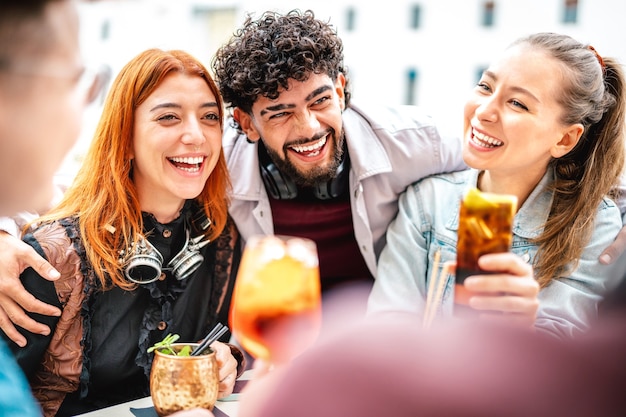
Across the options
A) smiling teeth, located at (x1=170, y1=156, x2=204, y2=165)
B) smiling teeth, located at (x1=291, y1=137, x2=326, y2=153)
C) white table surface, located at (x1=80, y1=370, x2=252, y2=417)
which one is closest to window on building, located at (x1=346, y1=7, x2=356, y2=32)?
smiling teeth, located at (x1=291, y1=137, x2=326, y2=153)

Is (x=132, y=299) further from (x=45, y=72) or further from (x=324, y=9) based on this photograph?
(x=324, y=9)

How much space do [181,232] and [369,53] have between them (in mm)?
13658

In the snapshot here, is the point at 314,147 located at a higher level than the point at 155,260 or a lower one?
higher

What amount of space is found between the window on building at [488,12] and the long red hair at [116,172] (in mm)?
13750

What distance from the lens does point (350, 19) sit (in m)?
15.0

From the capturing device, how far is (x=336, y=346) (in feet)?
1.98

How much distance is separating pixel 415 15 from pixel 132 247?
1434 cm

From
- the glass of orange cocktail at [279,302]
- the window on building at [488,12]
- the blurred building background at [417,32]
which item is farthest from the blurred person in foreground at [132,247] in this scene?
the window on building at [488,12]

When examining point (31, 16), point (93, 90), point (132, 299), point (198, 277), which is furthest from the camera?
point (198, 277)

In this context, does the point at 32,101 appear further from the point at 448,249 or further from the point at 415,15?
the point at 415,15

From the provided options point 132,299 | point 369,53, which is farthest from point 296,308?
point 369,53

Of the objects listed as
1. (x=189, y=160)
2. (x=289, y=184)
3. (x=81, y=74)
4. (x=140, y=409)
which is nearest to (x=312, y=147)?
(x=289, y=184)

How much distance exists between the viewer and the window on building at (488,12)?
552 inches

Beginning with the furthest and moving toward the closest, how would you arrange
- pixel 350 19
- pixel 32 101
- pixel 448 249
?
pixel 350 19 < pixel 448 249 < pixel 32 101
